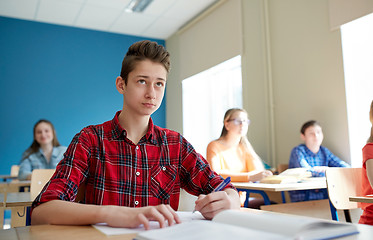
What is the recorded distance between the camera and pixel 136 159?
1091 millimetres

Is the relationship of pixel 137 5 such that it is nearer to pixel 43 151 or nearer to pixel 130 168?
pixel 43 151

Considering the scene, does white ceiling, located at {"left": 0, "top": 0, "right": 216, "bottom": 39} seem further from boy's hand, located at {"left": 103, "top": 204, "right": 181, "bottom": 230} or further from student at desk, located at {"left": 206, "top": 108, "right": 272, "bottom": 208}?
boy's hand, located at {"left": 103, "top": 204, "right": 181, "bottom": 230}

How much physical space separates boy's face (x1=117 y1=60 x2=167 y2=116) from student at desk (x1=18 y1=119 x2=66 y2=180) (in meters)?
2.66

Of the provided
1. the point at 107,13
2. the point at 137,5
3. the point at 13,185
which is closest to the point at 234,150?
the point at 13,185

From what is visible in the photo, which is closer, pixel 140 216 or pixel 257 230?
pixel 257 230

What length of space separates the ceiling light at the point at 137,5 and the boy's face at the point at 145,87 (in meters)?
4.01

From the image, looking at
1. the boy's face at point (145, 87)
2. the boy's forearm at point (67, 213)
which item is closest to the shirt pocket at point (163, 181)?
the boy's face at point (145, 87)

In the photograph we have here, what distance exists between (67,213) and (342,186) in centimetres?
157

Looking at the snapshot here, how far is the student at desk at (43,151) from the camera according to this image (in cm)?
343

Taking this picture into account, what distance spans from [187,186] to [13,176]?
361cm

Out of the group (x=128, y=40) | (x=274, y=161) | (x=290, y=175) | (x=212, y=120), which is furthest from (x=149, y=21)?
(x=290, y=175)

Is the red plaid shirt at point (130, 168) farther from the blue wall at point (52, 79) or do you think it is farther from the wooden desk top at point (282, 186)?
the blue wall at point (52, 79)

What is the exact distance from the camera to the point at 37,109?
529cm

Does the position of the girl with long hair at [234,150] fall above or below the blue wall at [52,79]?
below
